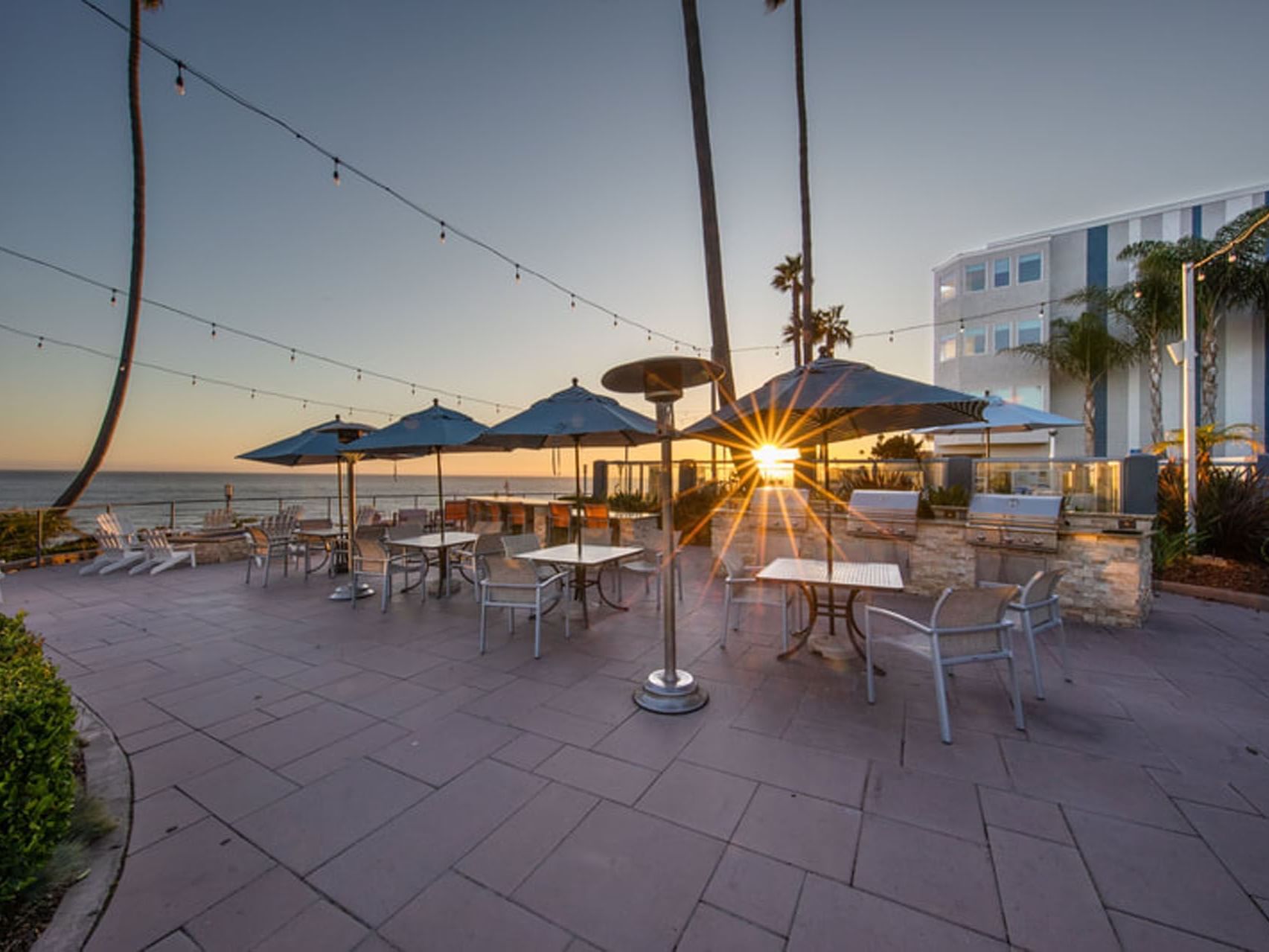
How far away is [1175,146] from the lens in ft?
31.4

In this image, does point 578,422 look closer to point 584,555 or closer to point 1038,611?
point 584,555

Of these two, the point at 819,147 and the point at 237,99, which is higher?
the point at 819,147

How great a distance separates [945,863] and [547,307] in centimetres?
1030

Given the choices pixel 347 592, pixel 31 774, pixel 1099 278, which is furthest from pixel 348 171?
pixel 1099 278

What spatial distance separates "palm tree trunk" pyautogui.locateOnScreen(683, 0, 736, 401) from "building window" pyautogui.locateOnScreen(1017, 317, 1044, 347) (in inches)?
546

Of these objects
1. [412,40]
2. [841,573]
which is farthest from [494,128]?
[841,573]

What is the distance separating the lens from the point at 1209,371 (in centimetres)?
1356

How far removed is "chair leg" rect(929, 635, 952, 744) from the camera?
8.05ft

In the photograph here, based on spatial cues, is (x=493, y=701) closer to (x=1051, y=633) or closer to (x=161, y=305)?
(x=1051, y=633)

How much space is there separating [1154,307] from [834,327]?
8.57 metres

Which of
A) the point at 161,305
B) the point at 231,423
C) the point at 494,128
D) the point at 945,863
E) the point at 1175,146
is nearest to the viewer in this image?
the point at 945,863

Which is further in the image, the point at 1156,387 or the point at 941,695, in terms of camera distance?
the point at 1156,387

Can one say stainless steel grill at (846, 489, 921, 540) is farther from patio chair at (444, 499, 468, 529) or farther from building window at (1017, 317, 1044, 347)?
building window at (1017, 317, 1044, 347)

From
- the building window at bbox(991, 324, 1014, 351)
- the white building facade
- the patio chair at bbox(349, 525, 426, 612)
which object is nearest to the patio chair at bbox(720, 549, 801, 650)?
the patio chair at bbox(349, 525, 426, 612)
